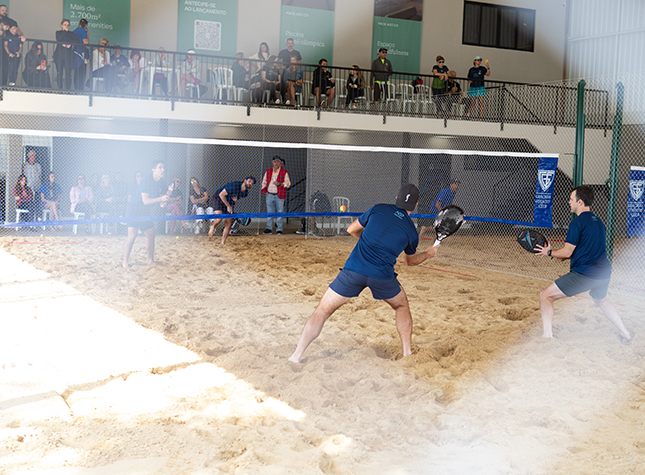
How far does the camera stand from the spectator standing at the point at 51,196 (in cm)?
1191

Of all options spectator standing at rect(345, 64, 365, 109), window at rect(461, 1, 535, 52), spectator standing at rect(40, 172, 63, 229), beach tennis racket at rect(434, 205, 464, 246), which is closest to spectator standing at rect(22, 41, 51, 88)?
spectator standing at rect(40, 172, 63, 229)

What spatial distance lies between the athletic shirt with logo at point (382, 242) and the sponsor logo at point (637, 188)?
552 centimetres

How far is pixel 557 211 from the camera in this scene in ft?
54.9

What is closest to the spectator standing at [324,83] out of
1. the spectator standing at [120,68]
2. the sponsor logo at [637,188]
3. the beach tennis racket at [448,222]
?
the spectator standing at [120,68]

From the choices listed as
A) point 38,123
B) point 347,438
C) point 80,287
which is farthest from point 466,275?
point 38,123

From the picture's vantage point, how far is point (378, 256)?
438 cm

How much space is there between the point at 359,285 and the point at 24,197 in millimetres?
9740

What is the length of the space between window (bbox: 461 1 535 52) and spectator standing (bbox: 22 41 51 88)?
39.9ft

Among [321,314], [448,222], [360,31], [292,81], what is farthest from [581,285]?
[360,31]

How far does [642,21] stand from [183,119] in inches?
507

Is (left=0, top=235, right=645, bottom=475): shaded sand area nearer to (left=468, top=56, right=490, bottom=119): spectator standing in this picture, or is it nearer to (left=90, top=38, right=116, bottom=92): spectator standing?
(left=90, top=38, right=116, bottom=92): spectator standing

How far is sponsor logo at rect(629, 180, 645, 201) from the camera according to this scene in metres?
8.48

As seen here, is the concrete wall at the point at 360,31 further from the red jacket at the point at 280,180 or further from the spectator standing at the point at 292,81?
the red jacket at the point at 280,180

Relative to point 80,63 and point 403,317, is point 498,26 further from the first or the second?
point 403,317
